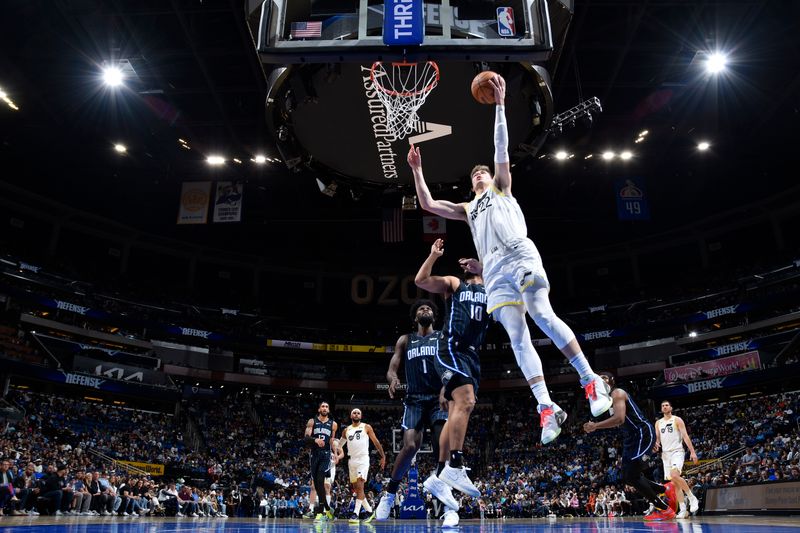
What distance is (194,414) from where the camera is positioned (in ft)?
112

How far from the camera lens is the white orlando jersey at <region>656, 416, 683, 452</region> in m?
10.4

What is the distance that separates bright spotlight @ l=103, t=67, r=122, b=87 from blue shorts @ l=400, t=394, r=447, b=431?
17544 mm

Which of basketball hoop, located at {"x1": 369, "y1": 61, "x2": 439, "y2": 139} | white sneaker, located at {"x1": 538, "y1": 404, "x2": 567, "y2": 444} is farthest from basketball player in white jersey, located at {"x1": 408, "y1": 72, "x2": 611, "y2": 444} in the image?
basketball hoop, located at {"x1": 369, "y1": 61, "x2": 439, "y2": 139}

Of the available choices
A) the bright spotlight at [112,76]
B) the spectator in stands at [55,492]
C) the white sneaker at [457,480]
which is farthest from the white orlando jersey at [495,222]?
the bright spotlight at [112,76]

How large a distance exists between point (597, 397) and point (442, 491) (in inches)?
70.8

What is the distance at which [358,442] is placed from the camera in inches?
416

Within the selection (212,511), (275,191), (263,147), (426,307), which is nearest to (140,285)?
(275,191)

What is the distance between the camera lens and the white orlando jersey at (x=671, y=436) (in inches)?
411

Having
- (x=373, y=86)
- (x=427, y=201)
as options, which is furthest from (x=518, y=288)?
(x=373, y=86)

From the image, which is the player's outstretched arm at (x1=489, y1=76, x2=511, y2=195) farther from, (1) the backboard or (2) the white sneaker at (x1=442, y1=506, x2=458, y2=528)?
(2) the white sneaker at (x1=442, y1=506, x2=458, y2=528)

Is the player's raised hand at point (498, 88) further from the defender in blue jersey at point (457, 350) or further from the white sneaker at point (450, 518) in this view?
the white sneaker at point (450, 518)

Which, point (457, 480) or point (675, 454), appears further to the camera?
point (675, 454)

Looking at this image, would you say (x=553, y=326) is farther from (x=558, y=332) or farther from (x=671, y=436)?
(x=671, y=436)

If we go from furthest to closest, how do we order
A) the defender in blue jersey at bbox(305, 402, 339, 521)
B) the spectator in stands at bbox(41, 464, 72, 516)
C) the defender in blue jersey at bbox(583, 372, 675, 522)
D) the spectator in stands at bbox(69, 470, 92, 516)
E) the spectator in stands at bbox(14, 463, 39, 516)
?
the spectator in stands at bbox(69, 470, 92, 516), the spectator in stands at bbox(14, 463, 39, 516), the spectator in stands at bbox(41, 464, 72, 516), the defender in blue jersey at bbox(305, 402, 339, 521), the defender in blue jersey at bbox(583, 372, 675, 522)
